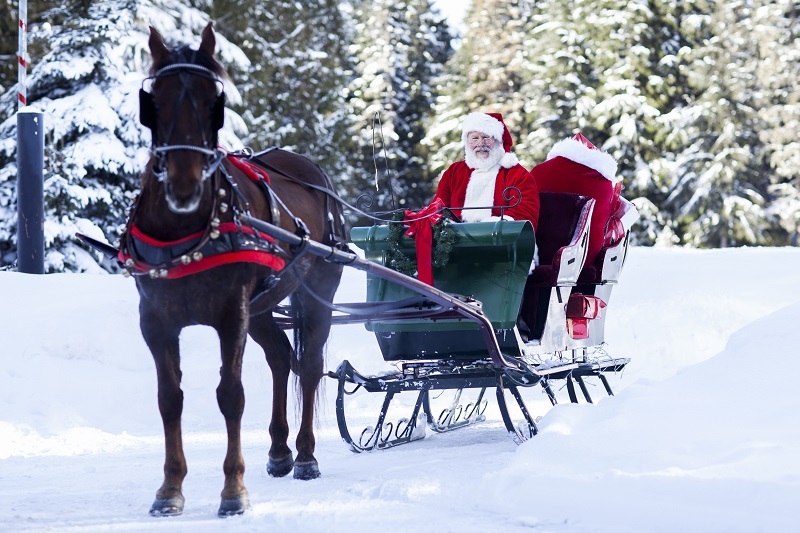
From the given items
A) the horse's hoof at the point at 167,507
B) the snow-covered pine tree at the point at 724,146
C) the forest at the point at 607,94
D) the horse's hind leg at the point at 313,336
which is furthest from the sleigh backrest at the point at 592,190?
the snow-covered pine tree at the point at 724,146

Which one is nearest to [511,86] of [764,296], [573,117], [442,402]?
[573,117]

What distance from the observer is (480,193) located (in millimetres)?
7840

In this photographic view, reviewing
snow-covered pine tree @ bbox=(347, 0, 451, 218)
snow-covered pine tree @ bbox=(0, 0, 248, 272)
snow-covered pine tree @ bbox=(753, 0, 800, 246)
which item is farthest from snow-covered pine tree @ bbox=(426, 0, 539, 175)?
snow-covered pine tree @ bbox=(0, 0, 248, 272)

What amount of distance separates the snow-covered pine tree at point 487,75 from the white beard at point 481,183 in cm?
3121

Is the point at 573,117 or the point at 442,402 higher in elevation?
the point at 573,117

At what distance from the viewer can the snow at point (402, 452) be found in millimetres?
4742

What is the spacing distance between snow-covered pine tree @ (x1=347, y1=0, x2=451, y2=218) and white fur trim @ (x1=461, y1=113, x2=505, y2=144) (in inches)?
1244

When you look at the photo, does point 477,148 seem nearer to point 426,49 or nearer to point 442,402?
point 442,402

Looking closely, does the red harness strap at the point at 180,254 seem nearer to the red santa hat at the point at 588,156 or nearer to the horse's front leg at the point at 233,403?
the horse's front leg at the point at 233,403

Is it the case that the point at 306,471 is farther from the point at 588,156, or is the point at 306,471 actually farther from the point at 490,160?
the point at 588,156

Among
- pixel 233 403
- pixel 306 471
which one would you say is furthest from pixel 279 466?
pixel 233 403

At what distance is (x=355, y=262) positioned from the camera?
5.97 m

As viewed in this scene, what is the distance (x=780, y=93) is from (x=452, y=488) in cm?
2876

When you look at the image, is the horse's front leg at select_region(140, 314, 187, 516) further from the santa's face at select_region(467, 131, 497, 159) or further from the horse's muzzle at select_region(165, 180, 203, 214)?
the santa's face at select_region(467, 131, 497, 159)
